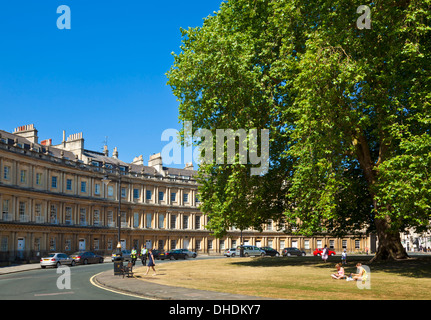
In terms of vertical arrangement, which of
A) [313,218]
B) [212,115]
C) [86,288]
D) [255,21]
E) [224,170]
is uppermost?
[255,21]

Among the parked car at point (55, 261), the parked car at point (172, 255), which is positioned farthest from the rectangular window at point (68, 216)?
the parked car at point (55, 261)

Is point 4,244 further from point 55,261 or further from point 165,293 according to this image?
point 165,293

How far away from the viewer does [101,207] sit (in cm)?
6944

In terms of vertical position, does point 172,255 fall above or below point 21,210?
below

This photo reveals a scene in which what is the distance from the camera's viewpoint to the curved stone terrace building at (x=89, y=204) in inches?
2135

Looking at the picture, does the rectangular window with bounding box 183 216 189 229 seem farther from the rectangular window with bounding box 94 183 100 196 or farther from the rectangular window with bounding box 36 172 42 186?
the rectangular window with bounding box 36 172 42 186

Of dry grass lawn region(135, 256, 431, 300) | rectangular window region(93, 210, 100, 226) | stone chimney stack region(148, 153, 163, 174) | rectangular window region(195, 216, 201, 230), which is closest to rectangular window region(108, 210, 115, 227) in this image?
rectangular window region(93, 210, 100, 226)

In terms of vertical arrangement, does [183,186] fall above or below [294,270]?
above

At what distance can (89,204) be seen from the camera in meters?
67.2

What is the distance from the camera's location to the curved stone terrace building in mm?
54219

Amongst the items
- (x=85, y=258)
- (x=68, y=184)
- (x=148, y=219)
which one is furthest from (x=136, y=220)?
(x=85, y=258)

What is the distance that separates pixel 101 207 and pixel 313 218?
49.1 meters
